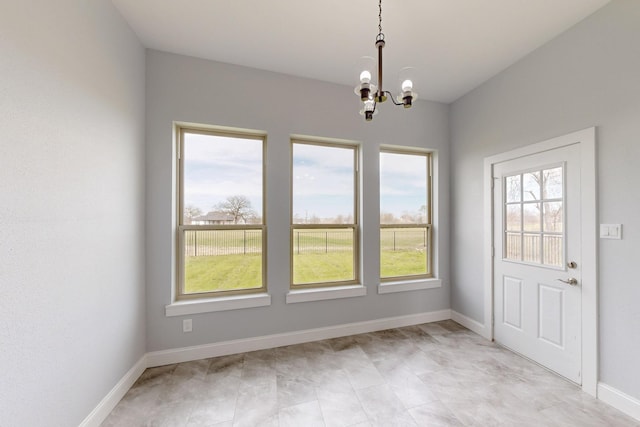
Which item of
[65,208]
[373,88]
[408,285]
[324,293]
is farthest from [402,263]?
[65,208]

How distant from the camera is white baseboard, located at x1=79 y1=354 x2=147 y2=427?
64.3 inches

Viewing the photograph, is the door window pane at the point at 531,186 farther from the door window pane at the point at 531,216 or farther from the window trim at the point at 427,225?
the window trim at the point at 427,225

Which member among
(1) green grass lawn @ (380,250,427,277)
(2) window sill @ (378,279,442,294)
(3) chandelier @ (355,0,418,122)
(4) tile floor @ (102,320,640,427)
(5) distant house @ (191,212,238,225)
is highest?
(3) chandelier @ (355,0,418,122)

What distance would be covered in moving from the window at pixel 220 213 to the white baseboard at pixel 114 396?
663 mm

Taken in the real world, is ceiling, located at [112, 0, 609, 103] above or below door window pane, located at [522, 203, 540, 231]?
above

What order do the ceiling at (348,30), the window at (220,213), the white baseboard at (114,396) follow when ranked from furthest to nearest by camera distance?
1. the window at (220,213)
2. the ceiling at (348,30)
3. the white baseboard at (114,396)

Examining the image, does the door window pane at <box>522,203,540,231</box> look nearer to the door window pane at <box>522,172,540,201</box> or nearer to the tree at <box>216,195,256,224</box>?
the door window pane at <box>522,172,540,201</box>

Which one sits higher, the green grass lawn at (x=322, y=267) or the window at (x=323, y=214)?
the window at (x=323, y=214)

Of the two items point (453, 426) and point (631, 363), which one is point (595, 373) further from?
point (453, 426)

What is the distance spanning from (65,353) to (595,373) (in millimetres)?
3731

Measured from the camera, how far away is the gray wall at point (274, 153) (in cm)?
240

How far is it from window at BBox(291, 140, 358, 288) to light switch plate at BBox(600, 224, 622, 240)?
214 centimetres

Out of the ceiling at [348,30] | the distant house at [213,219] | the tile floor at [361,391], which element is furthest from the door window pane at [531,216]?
the distant house at [213,219]

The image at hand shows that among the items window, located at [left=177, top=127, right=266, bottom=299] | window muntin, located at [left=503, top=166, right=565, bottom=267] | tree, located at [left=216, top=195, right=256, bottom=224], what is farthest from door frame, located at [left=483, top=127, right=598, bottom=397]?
tree, located at [left=216, top=195, right=256, bottom=224]
